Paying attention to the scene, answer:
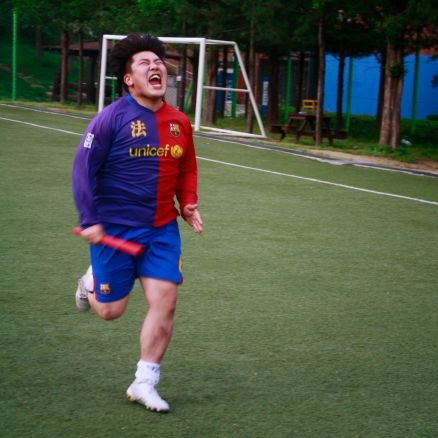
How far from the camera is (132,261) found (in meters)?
4.57

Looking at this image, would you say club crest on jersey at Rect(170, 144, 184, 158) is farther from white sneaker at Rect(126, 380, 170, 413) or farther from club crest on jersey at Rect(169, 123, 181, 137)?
white sneaker at Rect(126, 380, 170, 413)

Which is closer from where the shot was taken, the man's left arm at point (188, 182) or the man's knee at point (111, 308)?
the man's knee at point (111, 308)

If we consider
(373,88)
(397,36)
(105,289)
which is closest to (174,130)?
(105,289)

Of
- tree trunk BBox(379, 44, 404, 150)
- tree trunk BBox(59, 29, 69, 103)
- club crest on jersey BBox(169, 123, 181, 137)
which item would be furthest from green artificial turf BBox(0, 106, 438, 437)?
tree trunk BBox(59, 29, 69, 103)

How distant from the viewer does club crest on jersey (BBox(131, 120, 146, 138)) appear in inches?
177

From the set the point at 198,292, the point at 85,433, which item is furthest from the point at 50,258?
the point at 85,433

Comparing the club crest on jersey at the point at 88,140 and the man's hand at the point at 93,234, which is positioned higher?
the club crest on jersey at the point at 88,140

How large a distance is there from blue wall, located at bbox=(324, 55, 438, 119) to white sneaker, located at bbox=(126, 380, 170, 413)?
32761mm

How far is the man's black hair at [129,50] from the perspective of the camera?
15.1 ft

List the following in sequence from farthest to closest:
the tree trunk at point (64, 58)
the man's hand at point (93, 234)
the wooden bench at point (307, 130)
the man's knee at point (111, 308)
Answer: the tree trunk at point (64, 58), the wooden bench at point (307, 130), the man's knee at point (111, 308), the man's hand at point (93, 234)

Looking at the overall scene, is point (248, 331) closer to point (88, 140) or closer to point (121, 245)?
point (121, 245)

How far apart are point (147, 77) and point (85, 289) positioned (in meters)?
1.16

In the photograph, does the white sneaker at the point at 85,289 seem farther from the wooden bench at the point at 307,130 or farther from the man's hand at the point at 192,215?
the wooden bench at the point at 307,130

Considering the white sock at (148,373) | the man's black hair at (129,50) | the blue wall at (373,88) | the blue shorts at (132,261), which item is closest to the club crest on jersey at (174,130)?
the man's black hair at (129,50)
